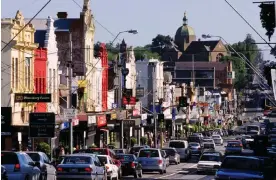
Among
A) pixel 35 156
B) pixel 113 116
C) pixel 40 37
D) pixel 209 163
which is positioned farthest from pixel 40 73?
pixel 35 156

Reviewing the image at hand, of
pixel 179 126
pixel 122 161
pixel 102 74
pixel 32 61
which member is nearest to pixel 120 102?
pixel 102 74

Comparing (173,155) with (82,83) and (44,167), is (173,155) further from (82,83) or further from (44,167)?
(44,167)

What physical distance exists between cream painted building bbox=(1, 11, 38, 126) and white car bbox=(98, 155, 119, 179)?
15.7 m

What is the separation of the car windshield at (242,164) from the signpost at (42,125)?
20.8 m

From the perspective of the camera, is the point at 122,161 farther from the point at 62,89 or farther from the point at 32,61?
the point at 62,89

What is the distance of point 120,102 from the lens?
83.0 metres

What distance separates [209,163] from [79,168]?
22.7 m

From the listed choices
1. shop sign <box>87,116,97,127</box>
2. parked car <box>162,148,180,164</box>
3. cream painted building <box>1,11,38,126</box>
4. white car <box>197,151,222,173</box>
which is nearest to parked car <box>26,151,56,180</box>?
white car <box>197,151,222,173</box>

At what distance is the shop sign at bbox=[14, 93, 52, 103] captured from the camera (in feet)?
184

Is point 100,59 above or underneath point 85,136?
above

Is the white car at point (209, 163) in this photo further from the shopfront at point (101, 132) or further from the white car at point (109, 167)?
the shopfront at point (101, 132)

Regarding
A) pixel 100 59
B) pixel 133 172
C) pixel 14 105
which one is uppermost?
pixel 100 59

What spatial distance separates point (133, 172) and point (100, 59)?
1459 inches

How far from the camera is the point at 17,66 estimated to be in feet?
199
